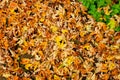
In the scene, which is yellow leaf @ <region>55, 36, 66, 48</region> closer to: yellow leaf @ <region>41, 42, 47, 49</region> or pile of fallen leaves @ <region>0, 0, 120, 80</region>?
pile of fallen leaves @ <region>0, 0, 120, 80</region>

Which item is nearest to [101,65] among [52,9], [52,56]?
[52,56]

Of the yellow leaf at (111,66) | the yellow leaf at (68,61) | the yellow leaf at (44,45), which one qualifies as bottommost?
the yellow leaf at (111,66)

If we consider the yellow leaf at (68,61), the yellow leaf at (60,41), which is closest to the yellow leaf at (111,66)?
the yellow leaf at (68,61)

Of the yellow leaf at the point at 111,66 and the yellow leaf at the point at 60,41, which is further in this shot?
the yellow leaf at the point at 60,41

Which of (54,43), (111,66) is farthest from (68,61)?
(111,66)

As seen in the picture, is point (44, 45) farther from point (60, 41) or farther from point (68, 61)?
point (68, 61)

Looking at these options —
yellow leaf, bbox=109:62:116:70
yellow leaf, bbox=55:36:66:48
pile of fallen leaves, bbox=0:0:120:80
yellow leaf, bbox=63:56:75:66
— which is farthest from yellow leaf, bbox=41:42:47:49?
yellow leaf, bbox=109:62:116:70

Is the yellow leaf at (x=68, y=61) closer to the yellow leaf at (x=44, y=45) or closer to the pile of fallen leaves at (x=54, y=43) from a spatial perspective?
the pile of fallen leaves at (x=54, y=43)

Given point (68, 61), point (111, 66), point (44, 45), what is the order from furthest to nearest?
point (44, 45), point (68, 61), point (111, 66)

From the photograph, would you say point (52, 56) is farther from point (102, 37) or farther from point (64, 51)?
point (102, 37)
